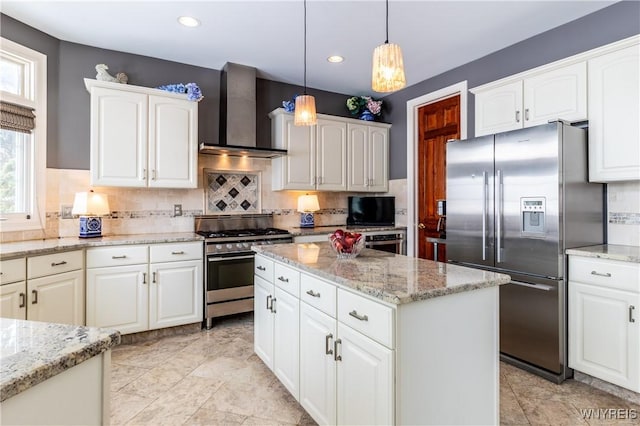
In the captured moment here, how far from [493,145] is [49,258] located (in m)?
3.55

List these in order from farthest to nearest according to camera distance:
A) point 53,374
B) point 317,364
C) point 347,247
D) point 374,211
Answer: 1. point 374,211
2. point 347,247
3. point 317,364
4. point 53,374

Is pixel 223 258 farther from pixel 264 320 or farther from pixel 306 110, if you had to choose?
pixel 306 110

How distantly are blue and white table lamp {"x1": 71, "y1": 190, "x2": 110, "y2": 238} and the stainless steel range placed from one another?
0.90m

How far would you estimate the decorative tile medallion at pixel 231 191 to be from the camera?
401 centimetres

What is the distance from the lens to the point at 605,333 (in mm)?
2318

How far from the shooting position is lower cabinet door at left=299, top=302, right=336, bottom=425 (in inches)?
69.2

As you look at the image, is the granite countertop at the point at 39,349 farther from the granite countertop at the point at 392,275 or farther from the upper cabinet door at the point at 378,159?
the upper cabinet door at the point at 378,159

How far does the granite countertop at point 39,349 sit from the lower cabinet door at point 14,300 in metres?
1.86

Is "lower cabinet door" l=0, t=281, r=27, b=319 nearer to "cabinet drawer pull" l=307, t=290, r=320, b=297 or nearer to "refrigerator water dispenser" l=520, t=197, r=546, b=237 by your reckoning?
"cabinet drawer pull" l=307, t=290, r=320, b=297

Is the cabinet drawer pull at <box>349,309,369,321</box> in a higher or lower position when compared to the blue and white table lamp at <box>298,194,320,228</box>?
lower

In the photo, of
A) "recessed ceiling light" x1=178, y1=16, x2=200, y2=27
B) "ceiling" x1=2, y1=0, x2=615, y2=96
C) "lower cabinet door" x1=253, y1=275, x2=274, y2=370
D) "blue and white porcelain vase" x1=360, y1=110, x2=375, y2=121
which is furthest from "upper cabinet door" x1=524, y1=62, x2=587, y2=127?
"recessed ceiling light" x1=178, y1=16, x2=200, y2=27

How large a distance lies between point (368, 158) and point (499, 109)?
1.85 metres

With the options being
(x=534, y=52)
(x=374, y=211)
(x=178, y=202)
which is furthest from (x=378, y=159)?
(x=178, y=202)

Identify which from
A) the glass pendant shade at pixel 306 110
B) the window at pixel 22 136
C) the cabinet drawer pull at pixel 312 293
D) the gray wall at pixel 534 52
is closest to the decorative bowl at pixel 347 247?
the cabinet drawer pull at pixel 312 293
